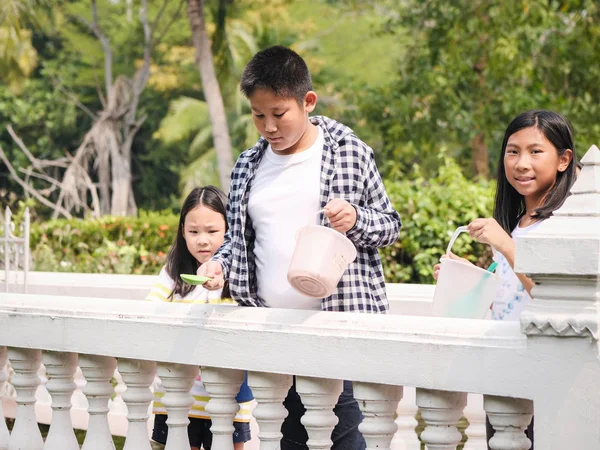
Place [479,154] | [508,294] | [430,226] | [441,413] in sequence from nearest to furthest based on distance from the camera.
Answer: [441,413] < [508,294] < [430,226] < [479,154]

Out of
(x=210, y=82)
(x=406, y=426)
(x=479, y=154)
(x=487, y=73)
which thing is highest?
(x=210, y=82)

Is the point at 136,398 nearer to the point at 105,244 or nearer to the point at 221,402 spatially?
the point at 221,402

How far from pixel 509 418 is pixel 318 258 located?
607 mm

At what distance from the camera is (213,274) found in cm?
283

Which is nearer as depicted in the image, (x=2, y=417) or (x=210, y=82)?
(x=2, y=417)

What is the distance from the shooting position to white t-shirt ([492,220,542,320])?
2848 millimetres

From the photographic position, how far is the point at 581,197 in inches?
84.6

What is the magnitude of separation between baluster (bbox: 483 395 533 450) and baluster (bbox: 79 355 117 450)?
1.24 m

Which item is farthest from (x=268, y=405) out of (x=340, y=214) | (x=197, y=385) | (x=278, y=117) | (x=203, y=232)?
(x=203, y=232)

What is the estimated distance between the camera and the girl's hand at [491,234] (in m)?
2.61

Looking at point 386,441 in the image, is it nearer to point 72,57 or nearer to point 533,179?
point 533,179

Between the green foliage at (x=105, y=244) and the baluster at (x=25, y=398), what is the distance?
5.70 meters

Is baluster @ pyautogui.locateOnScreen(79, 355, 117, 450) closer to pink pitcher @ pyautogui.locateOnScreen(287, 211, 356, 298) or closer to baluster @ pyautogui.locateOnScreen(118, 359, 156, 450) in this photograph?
baluster @ pyautogui.locateOnScreen(118, 359, 156, 450)

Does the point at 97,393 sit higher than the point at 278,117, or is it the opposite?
the point at 278,117
